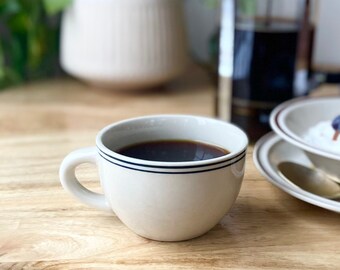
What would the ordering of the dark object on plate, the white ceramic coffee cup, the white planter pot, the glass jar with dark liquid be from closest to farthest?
the white ceramic coffee cup < the dark object on plate < the glass jar with dark liquid < the white planter pot

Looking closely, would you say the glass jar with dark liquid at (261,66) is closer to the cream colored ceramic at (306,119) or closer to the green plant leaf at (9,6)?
the cream colored ceramic at (306,119)

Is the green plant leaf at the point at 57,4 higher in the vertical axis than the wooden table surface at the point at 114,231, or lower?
higher

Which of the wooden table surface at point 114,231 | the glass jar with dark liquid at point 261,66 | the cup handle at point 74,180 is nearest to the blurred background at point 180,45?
the glass jar with dark liquid at point 261,66

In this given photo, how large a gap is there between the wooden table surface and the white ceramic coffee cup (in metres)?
0.02

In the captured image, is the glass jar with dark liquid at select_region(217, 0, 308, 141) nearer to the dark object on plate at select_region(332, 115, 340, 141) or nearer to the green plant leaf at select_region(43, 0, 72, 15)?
the dark object on plate at select_region(332, 115, 340, 141)

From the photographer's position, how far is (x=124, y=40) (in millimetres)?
734

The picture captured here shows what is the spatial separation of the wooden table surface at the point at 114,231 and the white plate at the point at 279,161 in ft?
0.07

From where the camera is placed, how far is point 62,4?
0.75 m

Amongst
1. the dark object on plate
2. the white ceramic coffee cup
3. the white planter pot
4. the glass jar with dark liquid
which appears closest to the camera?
the white ceramic coffee cup

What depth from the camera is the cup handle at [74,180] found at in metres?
0.40

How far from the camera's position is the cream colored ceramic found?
1.48ft

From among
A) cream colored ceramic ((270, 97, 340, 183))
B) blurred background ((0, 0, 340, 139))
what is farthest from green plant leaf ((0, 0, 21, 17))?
cream colored ceramic ((270, 97, 340, 183))

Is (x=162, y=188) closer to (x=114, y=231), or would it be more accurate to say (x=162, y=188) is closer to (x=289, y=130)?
(x=114, y=231)

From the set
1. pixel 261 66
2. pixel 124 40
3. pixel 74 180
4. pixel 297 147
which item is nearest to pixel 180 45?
pixel 124 40
